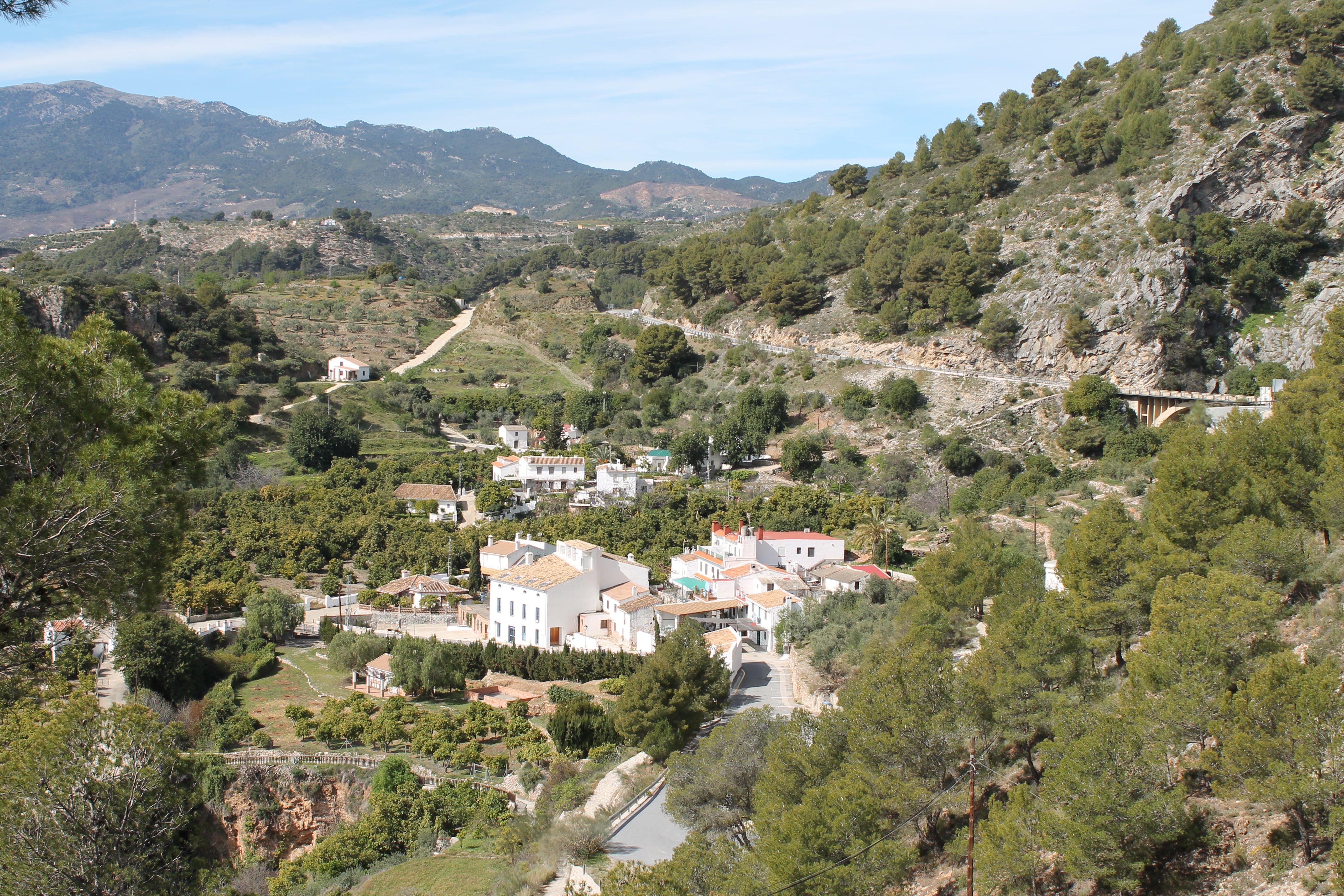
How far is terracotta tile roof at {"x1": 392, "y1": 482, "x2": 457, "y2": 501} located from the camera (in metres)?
39.3

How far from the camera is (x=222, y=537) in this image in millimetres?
34969

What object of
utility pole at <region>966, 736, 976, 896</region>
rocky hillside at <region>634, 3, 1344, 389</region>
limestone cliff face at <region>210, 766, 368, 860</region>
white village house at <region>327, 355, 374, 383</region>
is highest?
rocky hillside at <region>634, 3, 1344, 389</region>

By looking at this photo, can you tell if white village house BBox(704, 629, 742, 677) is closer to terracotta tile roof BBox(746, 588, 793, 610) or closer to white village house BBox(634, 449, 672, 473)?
terracotta tile roof BBox(746, 588, 793, 610)

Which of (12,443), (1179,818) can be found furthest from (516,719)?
(12,443)

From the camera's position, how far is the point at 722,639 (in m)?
24.2

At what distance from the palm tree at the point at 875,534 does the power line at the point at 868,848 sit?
1743cm

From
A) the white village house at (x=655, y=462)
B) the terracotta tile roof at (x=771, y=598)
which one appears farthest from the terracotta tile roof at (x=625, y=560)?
the white village house at (x=655, y=462)

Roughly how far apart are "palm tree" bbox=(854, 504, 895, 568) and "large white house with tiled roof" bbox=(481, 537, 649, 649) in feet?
23.7

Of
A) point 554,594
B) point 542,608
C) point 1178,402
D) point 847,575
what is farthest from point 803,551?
point 1178,402

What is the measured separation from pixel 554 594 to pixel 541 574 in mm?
1288

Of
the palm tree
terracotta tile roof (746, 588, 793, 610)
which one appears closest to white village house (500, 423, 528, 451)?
the palm tree

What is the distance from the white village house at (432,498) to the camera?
38.5 metres

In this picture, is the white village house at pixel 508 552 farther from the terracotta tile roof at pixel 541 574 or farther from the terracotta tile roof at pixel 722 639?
the terracotta tile roof at pixel 722 639

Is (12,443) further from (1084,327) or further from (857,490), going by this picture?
(1084,327)
